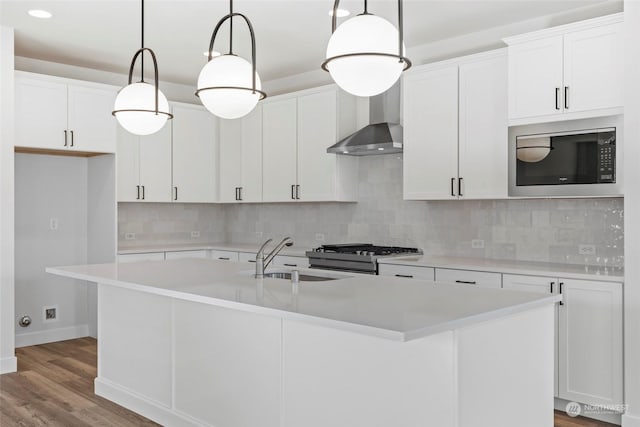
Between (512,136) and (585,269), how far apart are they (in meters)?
1.02

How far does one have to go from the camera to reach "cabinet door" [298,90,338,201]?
17.5 feet

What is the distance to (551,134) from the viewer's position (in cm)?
384

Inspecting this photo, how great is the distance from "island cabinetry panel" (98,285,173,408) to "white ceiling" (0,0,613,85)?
199 centimetres

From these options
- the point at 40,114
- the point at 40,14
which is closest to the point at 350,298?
the point at 40,14

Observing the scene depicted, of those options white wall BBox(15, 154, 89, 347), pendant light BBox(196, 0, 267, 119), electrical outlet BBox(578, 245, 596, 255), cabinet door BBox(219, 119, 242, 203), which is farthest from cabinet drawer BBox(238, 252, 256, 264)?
pendant light BBox(196, 0, 267, 119)

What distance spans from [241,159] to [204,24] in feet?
6.55

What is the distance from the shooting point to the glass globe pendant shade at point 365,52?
2.11 m

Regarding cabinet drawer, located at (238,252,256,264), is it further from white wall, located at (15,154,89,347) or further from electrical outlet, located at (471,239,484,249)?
electrical outlet, located at (471,239,484,249)

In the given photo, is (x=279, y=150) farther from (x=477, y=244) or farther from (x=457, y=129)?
(x=477, y=244)

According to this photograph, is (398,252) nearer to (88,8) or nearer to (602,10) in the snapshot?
(602,10)

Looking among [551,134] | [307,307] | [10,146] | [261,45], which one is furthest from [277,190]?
[307,307]

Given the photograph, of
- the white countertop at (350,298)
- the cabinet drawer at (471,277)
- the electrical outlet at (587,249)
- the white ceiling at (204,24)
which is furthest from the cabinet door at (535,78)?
the white countertop at (350,298)

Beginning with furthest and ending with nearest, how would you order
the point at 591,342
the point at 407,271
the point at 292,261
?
the point at 292,261 < the point at 407,271 < the point at 591,342

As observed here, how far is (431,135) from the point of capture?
457 centimetres
